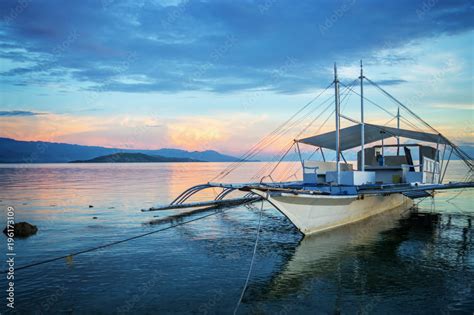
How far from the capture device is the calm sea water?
1077 centimetres

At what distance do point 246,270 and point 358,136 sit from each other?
18.1 m

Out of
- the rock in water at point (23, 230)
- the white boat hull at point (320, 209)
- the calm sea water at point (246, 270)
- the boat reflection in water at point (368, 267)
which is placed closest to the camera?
the calm sea water at point (246, 270)

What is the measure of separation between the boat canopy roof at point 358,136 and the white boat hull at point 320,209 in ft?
15.2

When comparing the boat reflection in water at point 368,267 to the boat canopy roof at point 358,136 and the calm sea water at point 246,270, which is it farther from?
the boat canopy roof at point 358,136

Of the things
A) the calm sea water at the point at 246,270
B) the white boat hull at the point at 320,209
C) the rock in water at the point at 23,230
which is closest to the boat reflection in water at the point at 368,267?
the calm sea water at the point at 246,270

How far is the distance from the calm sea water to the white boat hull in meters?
0.63

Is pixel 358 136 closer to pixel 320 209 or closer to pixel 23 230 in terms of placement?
pixel 320 209

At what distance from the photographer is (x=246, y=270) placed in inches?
540

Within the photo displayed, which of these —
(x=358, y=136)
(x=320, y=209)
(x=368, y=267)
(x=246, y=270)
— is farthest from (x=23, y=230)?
(x=358, y=136)

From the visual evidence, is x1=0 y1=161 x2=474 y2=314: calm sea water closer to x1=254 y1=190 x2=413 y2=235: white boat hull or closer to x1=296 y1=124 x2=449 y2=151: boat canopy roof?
x1=254 y1=190 x2=413 y2=235: white boat hull

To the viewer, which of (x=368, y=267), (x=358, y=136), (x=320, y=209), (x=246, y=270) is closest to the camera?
(x=246, y=270)

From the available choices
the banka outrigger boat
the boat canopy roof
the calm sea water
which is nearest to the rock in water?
the calm sea water

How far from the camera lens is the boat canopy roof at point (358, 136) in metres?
25.5

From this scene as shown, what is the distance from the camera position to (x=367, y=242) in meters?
18.2
